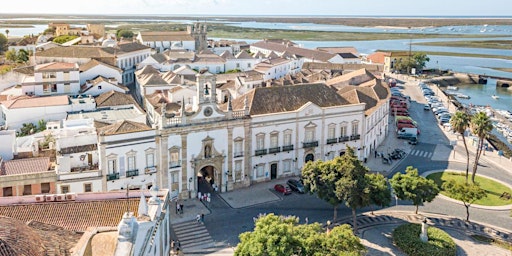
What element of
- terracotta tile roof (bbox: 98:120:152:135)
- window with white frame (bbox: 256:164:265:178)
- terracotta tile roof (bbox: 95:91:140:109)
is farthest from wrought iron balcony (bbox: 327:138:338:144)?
terracotta tile roof (bbox: 95:91:140:109)

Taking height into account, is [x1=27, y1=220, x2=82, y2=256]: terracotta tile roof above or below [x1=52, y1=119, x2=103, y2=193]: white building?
above

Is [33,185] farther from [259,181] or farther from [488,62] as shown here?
[488,62]

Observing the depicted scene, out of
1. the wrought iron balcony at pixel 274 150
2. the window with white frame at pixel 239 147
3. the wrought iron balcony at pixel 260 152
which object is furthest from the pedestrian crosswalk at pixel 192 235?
the wrought iron balcony at pixel 274 150

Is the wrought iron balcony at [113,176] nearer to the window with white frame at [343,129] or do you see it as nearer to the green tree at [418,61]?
the window with white frame at [343,129]

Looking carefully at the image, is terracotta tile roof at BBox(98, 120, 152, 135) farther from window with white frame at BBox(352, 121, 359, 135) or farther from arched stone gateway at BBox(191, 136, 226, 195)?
window with white frame at BBox(352, 121, 359, 135)

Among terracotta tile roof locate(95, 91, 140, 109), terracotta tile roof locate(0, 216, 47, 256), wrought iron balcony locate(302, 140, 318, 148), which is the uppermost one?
terracotta tile roof locate(0, 216, 47, 256)
